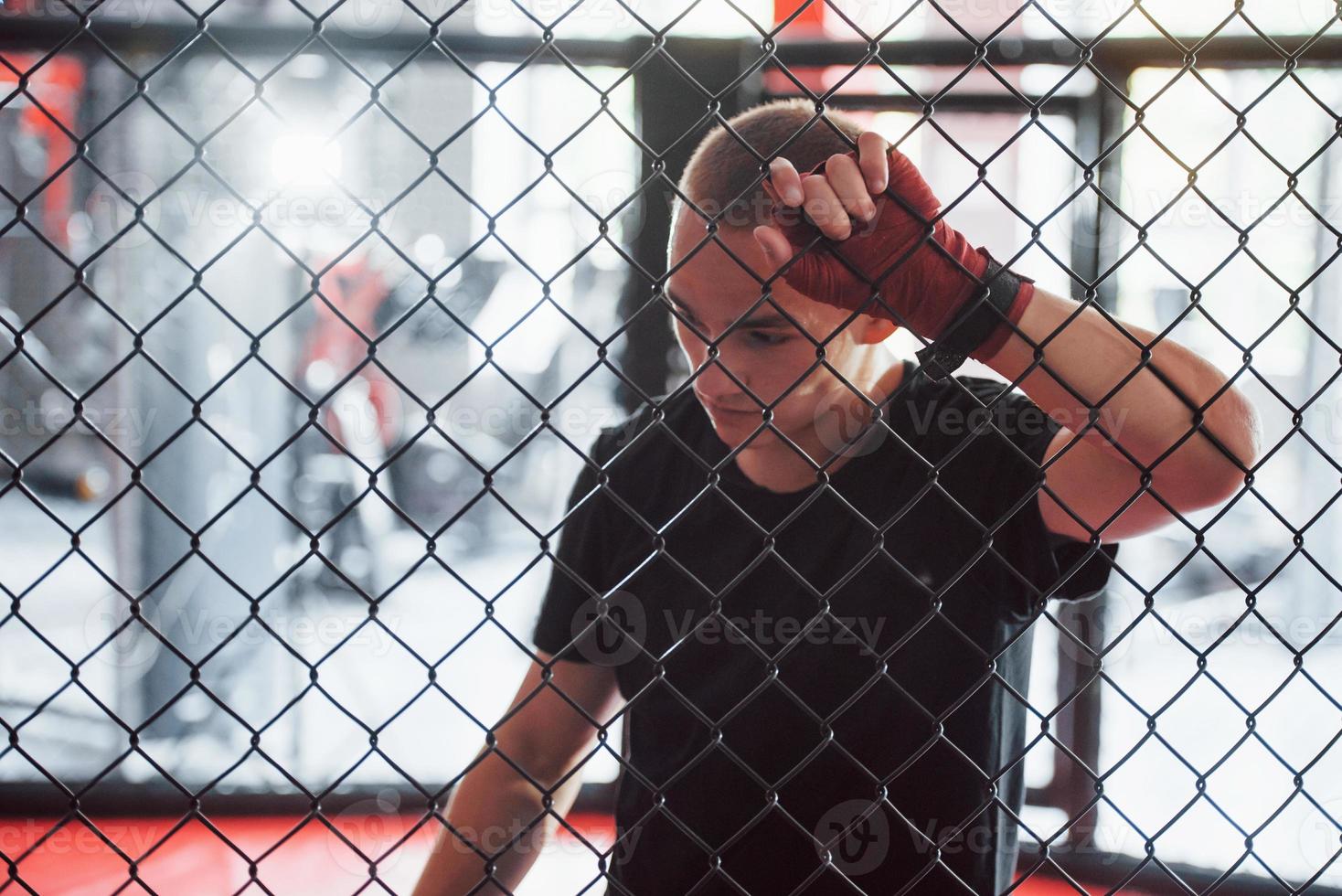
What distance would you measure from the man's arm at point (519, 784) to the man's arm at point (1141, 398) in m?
0.63

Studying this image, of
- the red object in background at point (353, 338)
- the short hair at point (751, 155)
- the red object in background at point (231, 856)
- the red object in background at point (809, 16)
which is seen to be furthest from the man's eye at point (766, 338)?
the red object in background at point (353, 338)

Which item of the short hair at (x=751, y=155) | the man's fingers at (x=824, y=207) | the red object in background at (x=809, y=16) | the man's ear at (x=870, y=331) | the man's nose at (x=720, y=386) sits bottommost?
the man's fingers at (x=824, y=207)

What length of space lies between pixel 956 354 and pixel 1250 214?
2668 mm

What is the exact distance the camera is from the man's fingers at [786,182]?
69 cm

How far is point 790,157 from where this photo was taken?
3.11ft

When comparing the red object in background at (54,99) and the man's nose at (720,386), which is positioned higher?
the red object in background at (54,99)

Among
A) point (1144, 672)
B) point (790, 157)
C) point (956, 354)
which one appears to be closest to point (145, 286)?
point (790, 157)

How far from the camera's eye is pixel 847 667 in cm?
106

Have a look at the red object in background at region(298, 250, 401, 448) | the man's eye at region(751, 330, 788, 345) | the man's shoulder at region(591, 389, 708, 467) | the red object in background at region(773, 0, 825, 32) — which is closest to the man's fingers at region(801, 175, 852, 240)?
the man's eye at region(751, 330, 788, 345)

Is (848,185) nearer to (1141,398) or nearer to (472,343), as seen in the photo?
(1141,398)

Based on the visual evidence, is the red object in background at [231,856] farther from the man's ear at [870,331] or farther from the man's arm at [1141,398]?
the man's arm at [1141,398]

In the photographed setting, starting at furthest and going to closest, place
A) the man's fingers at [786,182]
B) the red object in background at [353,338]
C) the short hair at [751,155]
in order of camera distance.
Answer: the red object in background at [353,338]
the short hair at [751,155]
the man's fingers at [786,182]

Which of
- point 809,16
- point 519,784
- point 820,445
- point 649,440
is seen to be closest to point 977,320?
point 820,445

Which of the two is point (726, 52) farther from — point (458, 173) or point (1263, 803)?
point (1263, 803)
